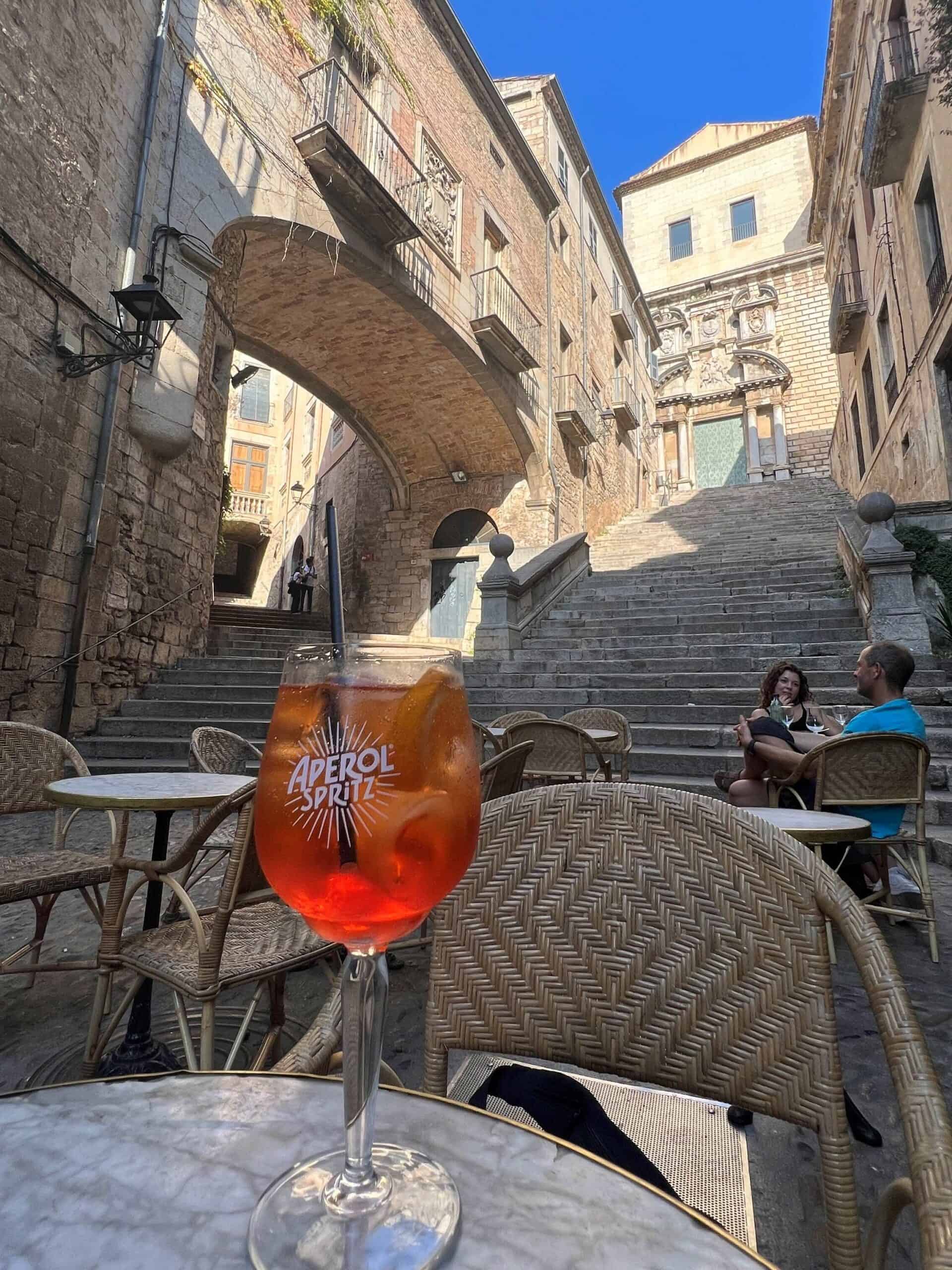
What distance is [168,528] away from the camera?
306 inches

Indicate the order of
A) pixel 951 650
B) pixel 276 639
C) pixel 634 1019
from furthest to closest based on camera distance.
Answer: pixel 276 639 < pixel 951 650 < pixel 634 1019

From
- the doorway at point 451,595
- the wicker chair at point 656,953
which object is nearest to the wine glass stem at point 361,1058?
the wicker chair at point 656,953

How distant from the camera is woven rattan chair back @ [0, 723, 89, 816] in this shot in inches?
106

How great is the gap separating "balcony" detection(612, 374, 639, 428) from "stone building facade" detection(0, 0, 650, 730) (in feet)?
16.5

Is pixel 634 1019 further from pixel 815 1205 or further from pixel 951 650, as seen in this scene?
pixel 951 650

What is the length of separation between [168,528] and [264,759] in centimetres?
808

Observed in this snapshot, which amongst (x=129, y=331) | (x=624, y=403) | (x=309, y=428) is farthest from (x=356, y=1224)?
(x=309, y=428)

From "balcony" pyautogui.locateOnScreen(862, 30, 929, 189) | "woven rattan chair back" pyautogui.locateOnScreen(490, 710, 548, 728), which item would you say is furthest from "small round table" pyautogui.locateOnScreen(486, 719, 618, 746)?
"balcony" pyautogui.locateOnScreen(862, 30, 929, 189)

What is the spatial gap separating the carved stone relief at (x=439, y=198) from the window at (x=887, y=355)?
26.4 feet

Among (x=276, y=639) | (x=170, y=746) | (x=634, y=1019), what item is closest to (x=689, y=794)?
(x=634, y=1019)

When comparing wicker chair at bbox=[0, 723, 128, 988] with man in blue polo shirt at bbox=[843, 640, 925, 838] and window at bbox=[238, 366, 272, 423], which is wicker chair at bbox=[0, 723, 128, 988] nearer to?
man in blue polo shirt at bbox=[843, 640, 925, 838]

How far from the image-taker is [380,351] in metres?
11.8

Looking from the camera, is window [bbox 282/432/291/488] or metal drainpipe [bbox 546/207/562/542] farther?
window [bbox 282/432/291/488]

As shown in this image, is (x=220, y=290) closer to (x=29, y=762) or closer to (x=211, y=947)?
(x=29, y=762)
